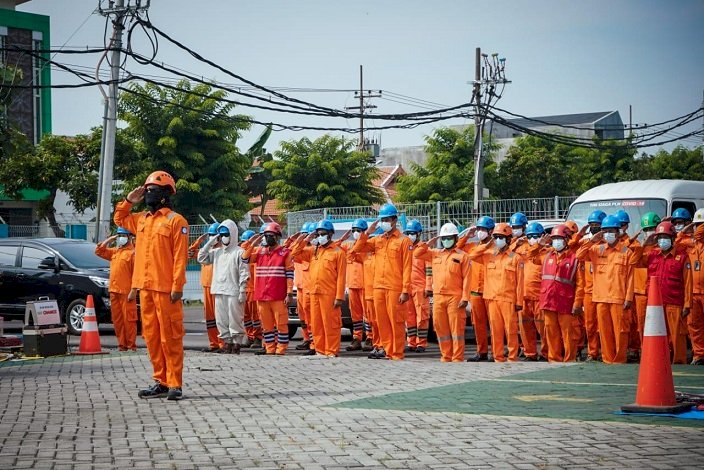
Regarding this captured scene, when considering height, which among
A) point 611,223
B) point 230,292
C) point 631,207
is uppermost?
point 631,207

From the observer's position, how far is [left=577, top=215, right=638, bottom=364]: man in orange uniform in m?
14.5

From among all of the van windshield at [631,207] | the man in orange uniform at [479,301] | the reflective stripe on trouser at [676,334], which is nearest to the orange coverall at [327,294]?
the man in orange uniform at [479,301]

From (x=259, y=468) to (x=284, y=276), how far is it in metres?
9.42

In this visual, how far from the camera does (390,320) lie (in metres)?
15.6

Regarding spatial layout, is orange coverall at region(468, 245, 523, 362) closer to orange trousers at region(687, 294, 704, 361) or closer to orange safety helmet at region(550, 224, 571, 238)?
orange safety helmet at region(550, 224, 571, 238)

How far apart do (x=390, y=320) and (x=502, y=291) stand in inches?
64.9

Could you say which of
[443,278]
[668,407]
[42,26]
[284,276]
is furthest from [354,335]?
[42,26]

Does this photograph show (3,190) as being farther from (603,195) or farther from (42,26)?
(603,195)

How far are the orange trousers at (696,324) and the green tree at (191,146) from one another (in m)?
24.6

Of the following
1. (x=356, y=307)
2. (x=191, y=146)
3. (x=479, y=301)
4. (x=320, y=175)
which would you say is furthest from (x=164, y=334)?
(x=320, y=175)

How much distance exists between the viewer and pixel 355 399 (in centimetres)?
1059

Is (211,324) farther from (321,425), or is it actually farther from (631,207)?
(321,425)

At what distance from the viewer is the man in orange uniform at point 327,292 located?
1606 cm

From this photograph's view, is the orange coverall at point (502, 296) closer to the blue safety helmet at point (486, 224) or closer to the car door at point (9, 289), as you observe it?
the blue safety helmet at point (486, 224)
